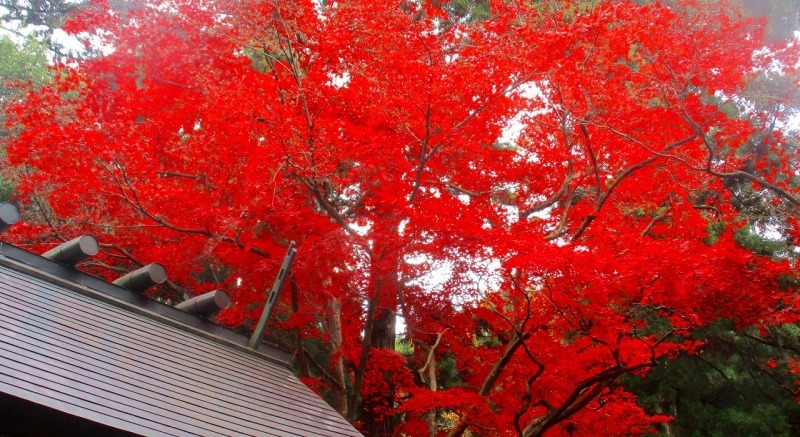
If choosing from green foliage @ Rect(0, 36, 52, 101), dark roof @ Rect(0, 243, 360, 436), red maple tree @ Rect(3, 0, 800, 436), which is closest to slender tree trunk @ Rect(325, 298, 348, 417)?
red maple tree @ Rect(3, 0, 800, 436)

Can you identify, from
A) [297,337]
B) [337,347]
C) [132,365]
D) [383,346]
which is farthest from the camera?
[383,346]

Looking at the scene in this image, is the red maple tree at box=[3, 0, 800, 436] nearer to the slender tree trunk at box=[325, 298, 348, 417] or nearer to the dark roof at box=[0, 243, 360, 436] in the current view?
the slender tree trunk at box=[325, 298, 348, 417]

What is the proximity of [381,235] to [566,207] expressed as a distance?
3797mm

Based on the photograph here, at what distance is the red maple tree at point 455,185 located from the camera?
10328mm

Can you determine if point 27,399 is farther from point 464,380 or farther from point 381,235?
point 464,380

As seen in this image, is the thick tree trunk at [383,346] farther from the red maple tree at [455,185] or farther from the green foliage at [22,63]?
the green foliage at [22,63]

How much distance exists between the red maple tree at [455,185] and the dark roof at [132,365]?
226 centimetres

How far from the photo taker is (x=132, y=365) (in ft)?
22.7

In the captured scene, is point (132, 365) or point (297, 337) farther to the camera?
point (297, 337)

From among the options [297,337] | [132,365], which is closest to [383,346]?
[297,337]

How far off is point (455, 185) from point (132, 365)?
7.71 metres

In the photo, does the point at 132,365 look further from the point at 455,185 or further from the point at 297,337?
the point at 455,185

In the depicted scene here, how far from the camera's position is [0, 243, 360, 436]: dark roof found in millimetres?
5730

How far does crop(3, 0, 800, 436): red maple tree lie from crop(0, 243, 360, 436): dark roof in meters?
2.26
